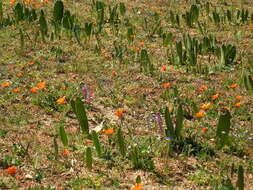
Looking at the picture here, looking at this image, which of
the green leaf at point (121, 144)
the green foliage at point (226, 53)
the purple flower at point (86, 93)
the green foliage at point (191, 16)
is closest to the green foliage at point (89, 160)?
the green leaf at point (121, 144)

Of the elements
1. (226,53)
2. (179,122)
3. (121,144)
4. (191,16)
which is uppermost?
(191,16)

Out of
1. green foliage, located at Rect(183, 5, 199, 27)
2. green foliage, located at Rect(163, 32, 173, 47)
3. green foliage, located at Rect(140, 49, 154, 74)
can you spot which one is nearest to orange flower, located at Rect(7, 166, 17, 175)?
green foliage, located at Rect(140, 49, 154, 74)

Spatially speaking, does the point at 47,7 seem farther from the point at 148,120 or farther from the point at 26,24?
the point at 148,120

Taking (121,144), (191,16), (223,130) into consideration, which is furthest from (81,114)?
(191,16)

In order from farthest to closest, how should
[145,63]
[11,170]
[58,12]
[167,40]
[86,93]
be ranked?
1. [58,12]
2. [167,40]
3. [145,63]
4. [86,93]
5. [11,170]

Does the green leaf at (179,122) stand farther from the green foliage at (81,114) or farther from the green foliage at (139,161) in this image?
the green foliage at (81,114)

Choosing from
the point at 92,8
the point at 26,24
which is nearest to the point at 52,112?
the point at 26,24

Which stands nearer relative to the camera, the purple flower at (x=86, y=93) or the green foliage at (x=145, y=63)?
the purple flower at (x=86, y=93)

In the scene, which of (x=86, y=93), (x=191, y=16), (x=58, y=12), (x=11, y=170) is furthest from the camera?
(x=191, y=16)

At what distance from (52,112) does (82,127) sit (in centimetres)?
76

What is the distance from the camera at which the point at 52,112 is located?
4.71 m

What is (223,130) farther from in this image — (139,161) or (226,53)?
(226,53)

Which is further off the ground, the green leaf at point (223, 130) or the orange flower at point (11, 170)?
the green leaf at point (223, 130)

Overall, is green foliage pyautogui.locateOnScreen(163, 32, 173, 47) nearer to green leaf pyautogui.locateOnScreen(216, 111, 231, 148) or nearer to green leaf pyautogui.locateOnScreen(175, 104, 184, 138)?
green leaf pyautogui.locateOnScreen(175, 104, 184, 138)
